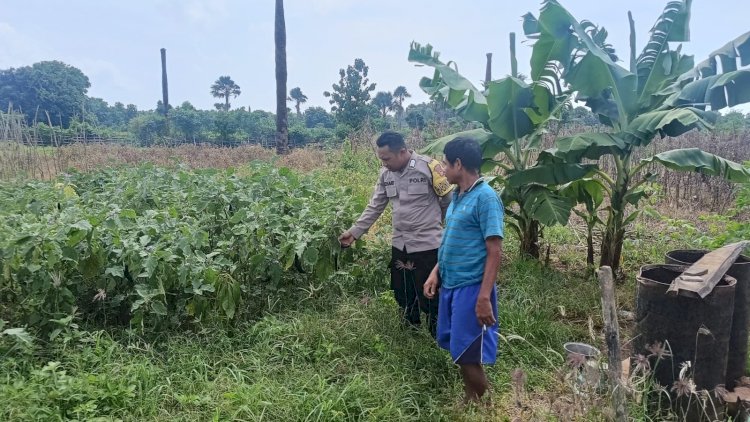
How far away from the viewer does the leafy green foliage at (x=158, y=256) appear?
3.20 m

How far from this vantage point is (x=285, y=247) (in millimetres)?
3762

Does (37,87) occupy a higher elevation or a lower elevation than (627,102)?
higher

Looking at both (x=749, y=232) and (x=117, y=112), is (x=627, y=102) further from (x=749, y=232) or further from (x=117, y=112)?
(x=117, y=112)

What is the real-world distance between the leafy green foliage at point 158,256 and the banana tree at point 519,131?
173cm

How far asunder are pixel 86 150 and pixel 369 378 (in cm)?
1230

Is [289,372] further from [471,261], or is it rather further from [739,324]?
[739,324]

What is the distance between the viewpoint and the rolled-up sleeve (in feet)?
12.2

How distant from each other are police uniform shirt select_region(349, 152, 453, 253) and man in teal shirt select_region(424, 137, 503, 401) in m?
0.66

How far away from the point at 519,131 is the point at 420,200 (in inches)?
77.1

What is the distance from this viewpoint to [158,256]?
127 inches

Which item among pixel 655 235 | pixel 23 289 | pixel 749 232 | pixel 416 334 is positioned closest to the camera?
pixel 23 289

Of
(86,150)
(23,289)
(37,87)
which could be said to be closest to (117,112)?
(37,87)

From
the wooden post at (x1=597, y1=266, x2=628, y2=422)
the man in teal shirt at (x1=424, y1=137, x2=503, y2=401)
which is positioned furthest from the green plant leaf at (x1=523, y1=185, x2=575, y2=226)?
the wooden post at (x1=597, y1=266, x2=628, y2=422)

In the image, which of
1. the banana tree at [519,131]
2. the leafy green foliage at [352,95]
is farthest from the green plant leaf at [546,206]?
the leafy green foliage at [352,95]
